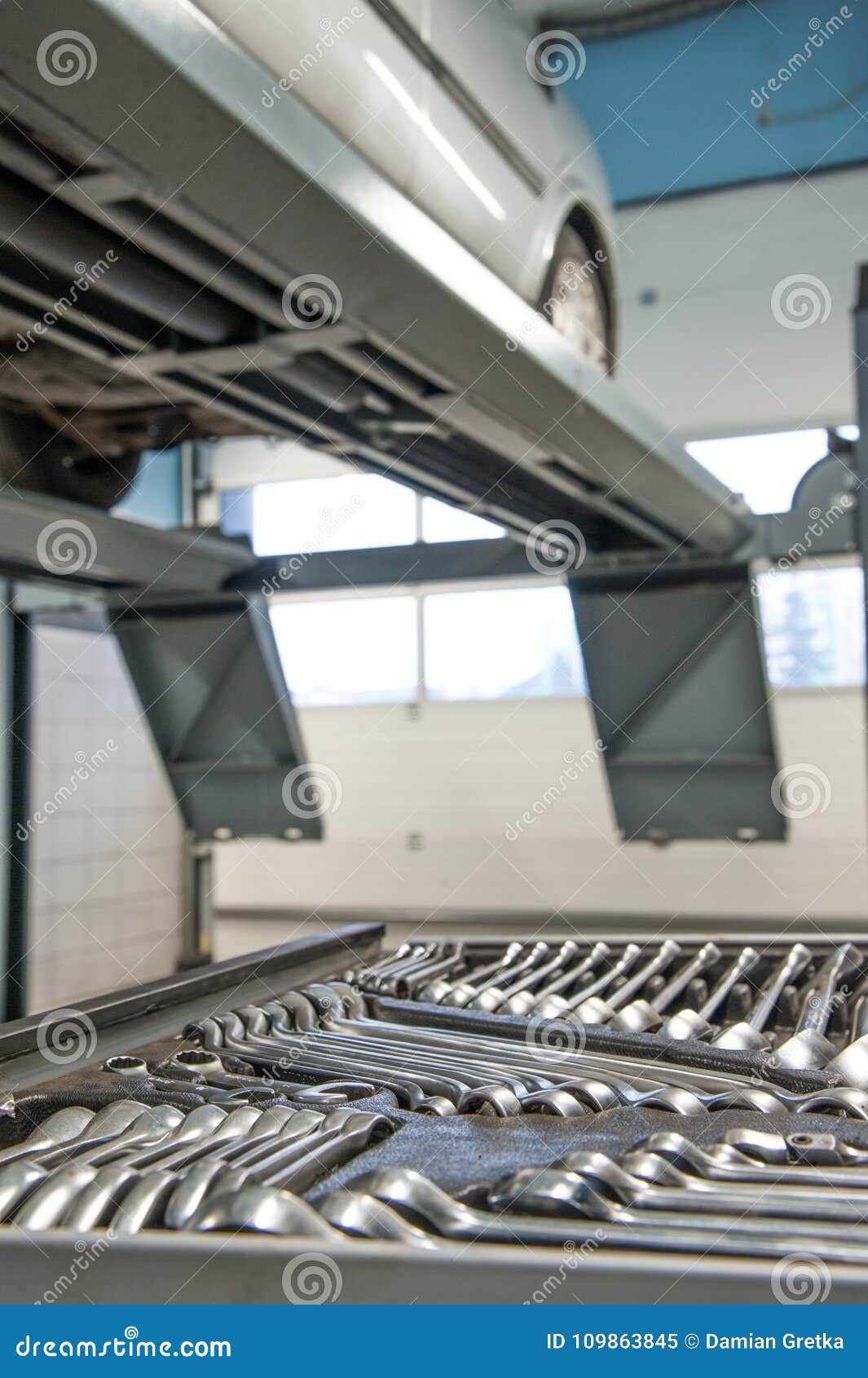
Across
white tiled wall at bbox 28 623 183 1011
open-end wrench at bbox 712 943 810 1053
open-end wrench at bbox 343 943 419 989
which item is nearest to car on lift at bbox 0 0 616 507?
open-end wrench at bbox 343 943 419 989

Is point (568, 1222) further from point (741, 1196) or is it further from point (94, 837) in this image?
point (94, 837)

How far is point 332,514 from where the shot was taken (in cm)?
705

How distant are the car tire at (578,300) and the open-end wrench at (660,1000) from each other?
3.40 ft

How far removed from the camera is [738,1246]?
757mm

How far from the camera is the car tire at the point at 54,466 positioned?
7.36 feet

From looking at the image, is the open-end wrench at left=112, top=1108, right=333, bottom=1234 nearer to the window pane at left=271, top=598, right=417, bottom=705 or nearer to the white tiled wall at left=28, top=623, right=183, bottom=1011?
the white tiled wall at left=28, top=623, right=183, bottom=1011

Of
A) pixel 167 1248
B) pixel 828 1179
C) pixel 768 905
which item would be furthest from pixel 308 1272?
pixel 768 905

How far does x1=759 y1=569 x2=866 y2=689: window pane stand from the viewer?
5938mm

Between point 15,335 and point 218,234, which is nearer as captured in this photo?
point 218,234

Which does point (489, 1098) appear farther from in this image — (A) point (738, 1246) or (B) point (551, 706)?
(B) point (551, 706)

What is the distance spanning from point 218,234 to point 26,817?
15.0 feet

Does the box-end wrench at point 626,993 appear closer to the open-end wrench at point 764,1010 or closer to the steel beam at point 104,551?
the open-end wrench at point 764,1010

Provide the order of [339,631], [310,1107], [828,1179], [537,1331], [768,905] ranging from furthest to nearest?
1. [339,631]
2. [768,905]
3. [310,1107]
4. [828,1179]
5. [537,1331]

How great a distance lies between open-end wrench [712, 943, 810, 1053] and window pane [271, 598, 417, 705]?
505cm
